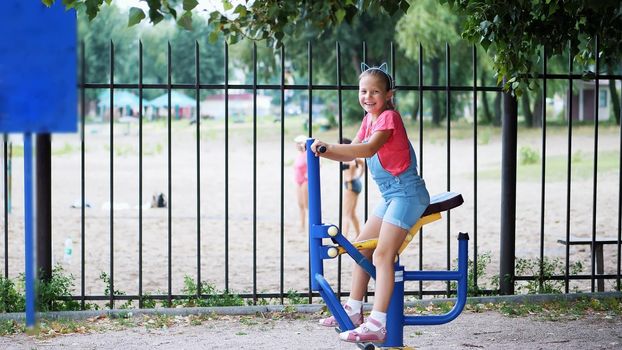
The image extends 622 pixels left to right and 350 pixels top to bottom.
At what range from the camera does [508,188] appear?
24.2 ft

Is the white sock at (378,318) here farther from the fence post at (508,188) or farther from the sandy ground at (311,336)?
the fence post at (508,188)

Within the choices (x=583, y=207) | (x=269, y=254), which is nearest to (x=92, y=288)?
(x=269, y=254)

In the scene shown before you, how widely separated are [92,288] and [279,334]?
154 inches

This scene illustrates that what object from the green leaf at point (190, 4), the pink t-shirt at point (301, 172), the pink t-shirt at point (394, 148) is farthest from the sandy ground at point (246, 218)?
the pink t-shirt at point (394, 148)

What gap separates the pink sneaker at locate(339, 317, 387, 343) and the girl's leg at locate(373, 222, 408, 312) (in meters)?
0.10

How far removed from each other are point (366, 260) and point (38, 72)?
312 centimetres

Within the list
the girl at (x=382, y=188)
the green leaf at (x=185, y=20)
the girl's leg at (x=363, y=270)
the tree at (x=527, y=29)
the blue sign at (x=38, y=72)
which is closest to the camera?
the blue sign at (x=38, y=72)

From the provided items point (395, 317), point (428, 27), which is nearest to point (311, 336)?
point (395, 317)

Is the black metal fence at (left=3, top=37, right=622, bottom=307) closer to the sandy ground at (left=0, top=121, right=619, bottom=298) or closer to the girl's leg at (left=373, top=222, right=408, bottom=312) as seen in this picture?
the sandy ground at (left=0, top=121, right=619, bottom=298)

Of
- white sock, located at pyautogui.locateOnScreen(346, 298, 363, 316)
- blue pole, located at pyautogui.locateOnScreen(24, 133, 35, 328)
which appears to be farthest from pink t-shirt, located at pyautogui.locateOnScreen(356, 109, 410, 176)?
blue pole, located at pyautogui.locateOnScreen(24, 133, 35, 328)

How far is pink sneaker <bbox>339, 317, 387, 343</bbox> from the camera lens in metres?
4.23

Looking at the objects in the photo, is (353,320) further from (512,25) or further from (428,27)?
(428,27)

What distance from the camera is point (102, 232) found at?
48.2ft

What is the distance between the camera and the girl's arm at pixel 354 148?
414cm
